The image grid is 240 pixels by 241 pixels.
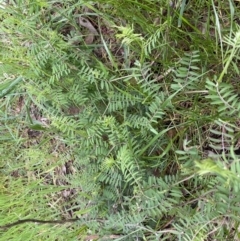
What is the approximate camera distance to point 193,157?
101 cm

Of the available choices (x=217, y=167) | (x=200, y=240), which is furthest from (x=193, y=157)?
(x=217, y=167)

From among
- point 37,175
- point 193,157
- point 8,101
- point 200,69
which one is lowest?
point 37,175

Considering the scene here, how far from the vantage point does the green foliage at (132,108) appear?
1.11 meters

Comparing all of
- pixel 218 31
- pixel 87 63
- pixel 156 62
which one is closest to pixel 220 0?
pixel 218 31

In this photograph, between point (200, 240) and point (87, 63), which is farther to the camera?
point (87, 63)

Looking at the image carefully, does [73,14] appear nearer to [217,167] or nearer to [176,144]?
[176,144]

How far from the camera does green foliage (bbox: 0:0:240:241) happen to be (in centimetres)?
111

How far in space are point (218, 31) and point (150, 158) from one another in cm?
41

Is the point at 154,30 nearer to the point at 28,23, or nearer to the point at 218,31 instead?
the point at 218,31

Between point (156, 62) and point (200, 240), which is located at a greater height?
point (156, 62)

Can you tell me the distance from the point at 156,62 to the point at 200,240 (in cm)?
52

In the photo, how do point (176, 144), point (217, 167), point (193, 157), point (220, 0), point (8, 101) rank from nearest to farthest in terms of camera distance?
point (217, 167)
point (193, 157)
point (220, 0)
point (176, 144)
point (8, 101)

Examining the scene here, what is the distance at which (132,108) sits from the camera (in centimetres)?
127

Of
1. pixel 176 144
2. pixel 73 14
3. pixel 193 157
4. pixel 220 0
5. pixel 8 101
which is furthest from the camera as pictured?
pixel 8 101
